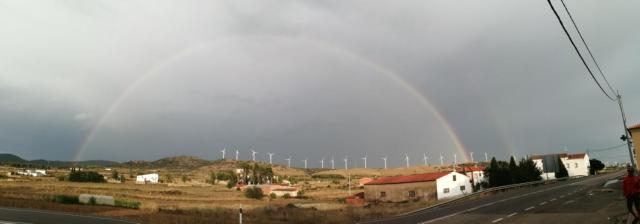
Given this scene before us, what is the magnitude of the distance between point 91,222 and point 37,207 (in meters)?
13.3

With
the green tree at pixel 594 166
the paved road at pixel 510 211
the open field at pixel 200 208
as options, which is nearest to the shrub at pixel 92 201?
the open field at pixel 200 208

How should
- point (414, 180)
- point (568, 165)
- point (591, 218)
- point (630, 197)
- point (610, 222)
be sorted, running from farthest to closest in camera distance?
1. point (568, 165)
2. point (414, 180)
3. point (591, 218)
4. point (610, 222)
5. point (630, 197)

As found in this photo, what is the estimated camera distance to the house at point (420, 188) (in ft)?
269

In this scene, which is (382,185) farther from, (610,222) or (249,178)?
(249,178)

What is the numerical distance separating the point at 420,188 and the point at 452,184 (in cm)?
736

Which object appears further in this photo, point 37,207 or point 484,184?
point 484,184

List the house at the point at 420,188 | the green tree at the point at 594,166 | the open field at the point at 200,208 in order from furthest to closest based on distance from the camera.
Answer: the green tree at the point at 594,166 < the house at the point at 420,188 < the open field at the point at 200,208

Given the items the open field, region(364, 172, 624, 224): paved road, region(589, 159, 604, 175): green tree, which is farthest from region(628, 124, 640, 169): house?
region(589, 159, 604, 175): green tree

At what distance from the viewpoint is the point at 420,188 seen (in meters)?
83.4

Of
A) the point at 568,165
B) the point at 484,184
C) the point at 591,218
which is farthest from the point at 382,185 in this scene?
the point at 568,165

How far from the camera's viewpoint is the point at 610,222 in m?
20.7

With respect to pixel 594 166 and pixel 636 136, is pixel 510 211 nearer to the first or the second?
pixel 636 136

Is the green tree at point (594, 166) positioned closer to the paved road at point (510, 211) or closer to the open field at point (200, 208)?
the open field at point (200, 208)

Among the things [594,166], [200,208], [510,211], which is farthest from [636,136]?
[594,166]
